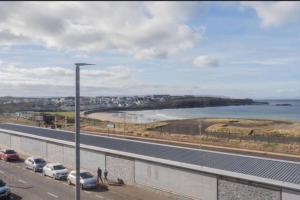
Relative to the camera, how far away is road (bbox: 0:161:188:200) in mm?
28609

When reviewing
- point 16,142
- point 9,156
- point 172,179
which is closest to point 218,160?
point 172,179

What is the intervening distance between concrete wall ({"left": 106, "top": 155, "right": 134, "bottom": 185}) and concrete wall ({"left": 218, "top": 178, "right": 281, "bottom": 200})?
8590mm

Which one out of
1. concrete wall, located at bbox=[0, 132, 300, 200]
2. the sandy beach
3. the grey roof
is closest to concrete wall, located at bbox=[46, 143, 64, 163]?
concrete wall, located at bbox=[0, 132, 300, 200]

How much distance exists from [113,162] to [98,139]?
21.9 ft

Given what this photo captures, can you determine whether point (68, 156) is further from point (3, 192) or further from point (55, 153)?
point (3, 192)

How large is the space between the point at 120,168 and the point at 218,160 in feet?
27.6

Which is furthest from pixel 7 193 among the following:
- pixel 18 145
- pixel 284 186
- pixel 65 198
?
pixel 18 145

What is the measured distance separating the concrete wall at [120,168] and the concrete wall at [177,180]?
0.73 metres

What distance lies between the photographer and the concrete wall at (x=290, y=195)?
68.2 feet

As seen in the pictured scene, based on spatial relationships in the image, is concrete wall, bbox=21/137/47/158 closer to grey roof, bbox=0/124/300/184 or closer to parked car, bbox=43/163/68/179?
grey roof, bbox=0/124/300/184

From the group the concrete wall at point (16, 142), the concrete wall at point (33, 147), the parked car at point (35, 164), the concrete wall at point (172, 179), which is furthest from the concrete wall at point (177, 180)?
the concrete wall at point (16, 142)

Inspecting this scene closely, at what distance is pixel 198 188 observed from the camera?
26.2 m

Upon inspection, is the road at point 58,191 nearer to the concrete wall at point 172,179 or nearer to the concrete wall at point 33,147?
the concrete wall at point 172,179

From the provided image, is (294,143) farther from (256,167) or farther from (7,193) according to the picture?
(7,193)
